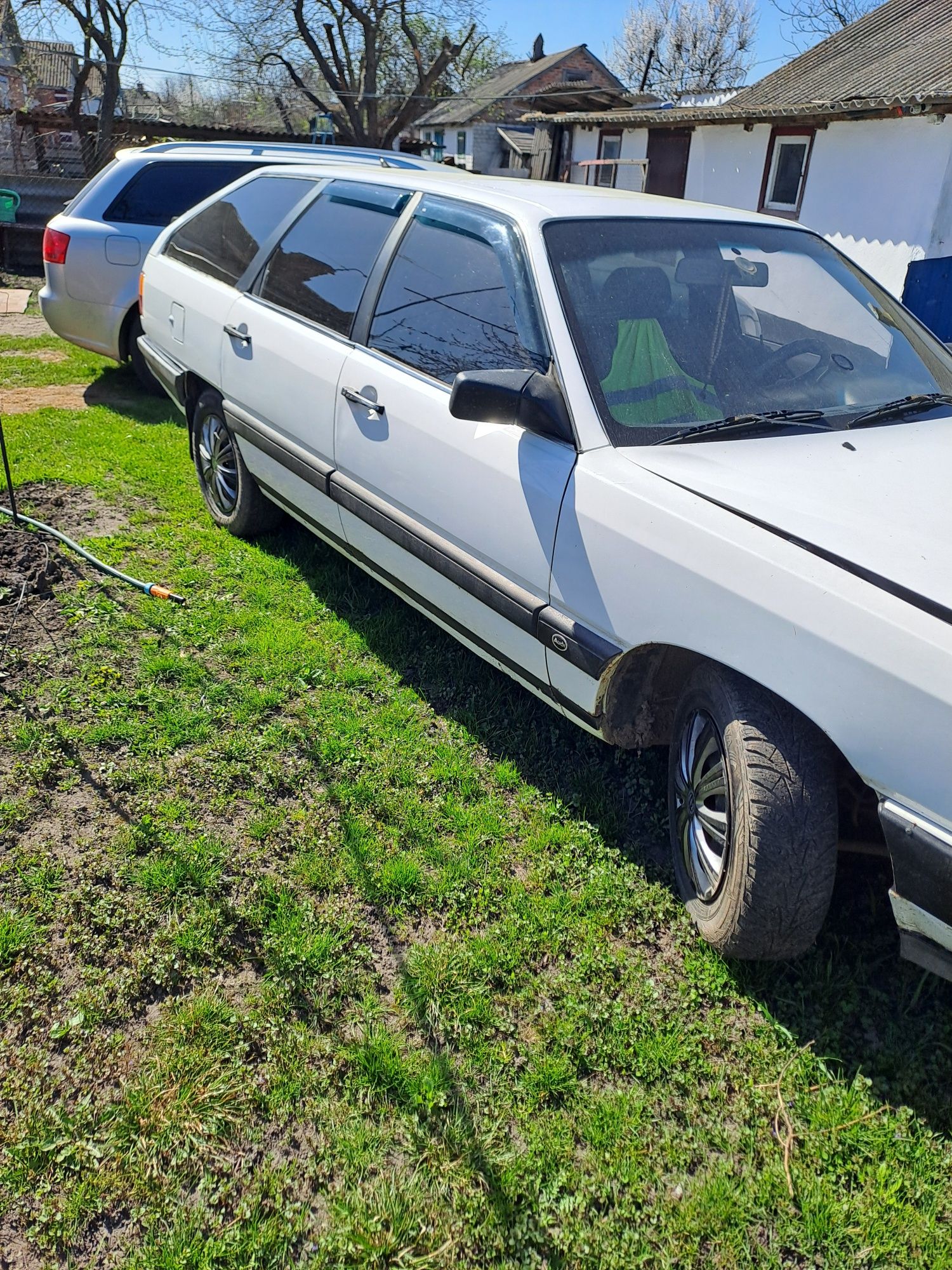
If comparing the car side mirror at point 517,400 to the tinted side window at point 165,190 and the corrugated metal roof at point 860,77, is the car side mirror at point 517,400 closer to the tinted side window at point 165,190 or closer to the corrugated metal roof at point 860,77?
the tinted side window at point 165,190

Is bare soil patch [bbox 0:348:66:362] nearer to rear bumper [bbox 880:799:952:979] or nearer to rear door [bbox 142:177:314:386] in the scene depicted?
rear door [bbox 142:177:314:386]

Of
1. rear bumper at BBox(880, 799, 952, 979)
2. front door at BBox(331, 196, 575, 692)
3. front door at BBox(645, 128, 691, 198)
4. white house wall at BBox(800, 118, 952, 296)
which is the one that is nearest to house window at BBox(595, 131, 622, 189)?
front door at BBox(645, 128, 691, 198)

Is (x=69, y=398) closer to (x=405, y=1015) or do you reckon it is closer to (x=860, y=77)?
(x=405, y=1015)

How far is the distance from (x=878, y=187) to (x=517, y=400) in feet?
46.2

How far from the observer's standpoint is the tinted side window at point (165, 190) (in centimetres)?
785

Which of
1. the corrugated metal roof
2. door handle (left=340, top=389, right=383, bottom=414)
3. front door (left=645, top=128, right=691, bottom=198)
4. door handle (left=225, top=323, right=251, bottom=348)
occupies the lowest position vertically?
door handle (left=340, top=389, right=383, bottom=414)

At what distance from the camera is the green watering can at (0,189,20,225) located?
1511 cm

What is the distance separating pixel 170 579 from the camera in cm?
475

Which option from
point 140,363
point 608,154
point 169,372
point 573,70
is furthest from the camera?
point 573,70

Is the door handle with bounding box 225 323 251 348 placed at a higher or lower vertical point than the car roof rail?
lower

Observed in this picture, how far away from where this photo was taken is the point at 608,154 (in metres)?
23.2

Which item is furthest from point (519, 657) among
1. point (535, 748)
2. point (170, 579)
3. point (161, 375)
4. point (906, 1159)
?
point (161, 375)

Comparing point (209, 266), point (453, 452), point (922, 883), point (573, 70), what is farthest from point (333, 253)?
point (573, 70)

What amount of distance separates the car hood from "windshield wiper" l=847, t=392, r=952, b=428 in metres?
0.05
